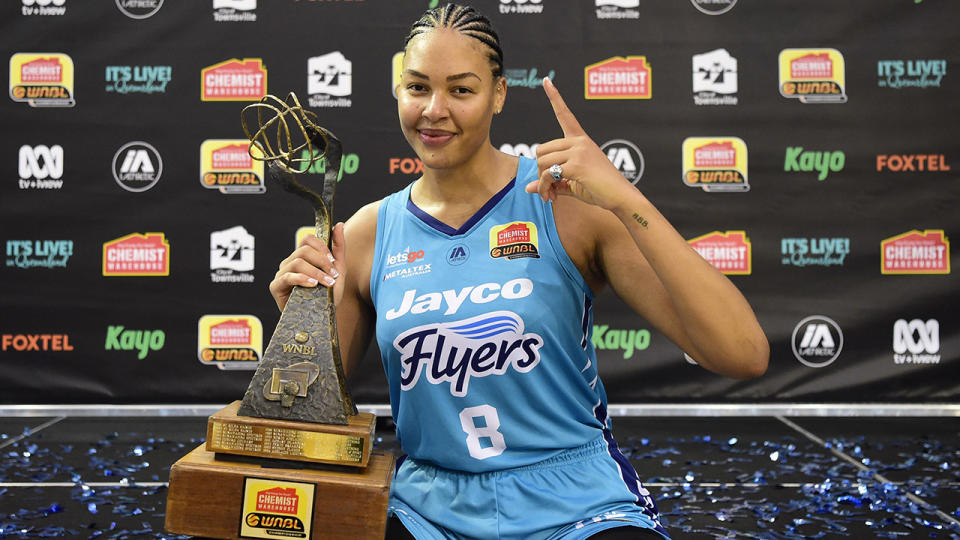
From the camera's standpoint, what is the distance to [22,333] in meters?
3.66

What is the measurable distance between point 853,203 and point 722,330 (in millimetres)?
3007

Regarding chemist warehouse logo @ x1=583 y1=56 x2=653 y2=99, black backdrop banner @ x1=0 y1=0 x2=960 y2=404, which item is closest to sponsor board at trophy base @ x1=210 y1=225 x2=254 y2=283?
black backdrop banner @ x1=0 y1=0 x2=960 y2=404

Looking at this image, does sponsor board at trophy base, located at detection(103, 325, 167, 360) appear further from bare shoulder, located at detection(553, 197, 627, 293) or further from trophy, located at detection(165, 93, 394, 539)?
bare shoulder, located at detection(553, 197, 627, 293)

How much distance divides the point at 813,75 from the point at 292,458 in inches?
134

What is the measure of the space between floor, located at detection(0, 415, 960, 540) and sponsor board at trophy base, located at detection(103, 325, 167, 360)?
322mm

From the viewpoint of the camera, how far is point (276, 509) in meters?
0.95

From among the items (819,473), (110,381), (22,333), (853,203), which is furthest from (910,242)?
(22,333)

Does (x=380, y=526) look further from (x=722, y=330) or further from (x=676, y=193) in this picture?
(x=676, y=193)

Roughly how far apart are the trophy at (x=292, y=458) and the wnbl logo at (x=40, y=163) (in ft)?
10.1

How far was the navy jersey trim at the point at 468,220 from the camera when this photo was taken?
1181 mm

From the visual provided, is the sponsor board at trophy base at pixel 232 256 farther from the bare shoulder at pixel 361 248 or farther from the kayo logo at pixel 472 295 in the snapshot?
the kayo logo at pixel 472 295

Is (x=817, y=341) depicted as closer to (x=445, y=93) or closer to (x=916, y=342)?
(x=916, y=342)

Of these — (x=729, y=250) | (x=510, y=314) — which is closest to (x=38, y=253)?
(x=729, y=250)

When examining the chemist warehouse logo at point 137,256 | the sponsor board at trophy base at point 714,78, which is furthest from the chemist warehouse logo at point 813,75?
the chemist warehouse logo at point 137,256
